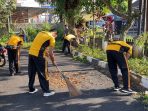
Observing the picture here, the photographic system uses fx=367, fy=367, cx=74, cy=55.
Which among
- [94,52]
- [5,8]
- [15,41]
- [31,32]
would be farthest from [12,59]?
[31,32]

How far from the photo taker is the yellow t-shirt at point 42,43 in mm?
8586

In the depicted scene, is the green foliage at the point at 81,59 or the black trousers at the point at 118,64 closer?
the black trousers at the point at 118,64

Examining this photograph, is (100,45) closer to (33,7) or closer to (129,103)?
(129,103)

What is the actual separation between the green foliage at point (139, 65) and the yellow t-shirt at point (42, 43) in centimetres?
328

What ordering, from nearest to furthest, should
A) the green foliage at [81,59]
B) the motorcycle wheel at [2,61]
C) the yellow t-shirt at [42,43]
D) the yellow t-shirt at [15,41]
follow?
the yellow t-shirt at [42,43], the yellow t-shirt at [15,41], the motorcycle wheel at [2,61], the green foliage at [81,59]

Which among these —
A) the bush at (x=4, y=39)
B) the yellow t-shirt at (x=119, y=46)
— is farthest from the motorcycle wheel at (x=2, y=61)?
the bush at (x=4, y=39)

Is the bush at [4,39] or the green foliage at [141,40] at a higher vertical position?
the green foliage at [141,40]

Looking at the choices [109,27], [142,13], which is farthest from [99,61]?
[109,27]

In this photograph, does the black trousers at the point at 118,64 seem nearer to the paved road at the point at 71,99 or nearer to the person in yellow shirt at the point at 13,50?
the paved road at the point at 71,99

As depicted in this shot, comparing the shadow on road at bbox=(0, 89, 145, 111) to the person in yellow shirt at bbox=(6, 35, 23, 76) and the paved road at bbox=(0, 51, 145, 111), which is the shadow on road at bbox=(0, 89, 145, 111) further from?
the person in yellow shirt at bbox=(6, 35, 23, 76)

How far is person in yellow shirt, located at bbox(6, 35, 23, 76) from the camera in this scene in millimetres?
11781

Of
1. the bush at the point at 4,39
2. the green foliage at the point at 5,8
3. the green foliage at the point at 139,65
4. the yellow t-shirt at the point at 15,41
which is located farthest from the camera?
the green foliage at the point at 5,8

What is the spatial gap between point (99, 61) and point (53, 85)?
3.81 metres

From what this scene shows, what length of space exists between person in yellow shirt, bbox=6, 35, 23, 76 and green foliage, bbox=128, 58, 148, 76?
3668 millimetres
